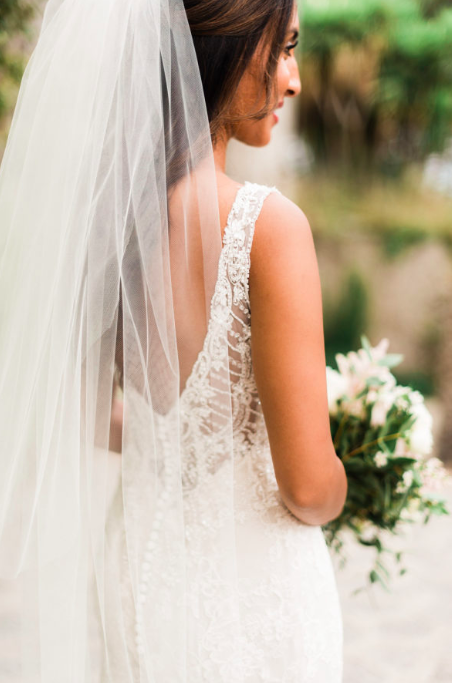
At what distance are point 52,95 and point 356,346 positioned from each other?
5.85 meters

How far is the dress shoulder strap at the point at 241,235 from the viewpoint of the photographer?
104 cm

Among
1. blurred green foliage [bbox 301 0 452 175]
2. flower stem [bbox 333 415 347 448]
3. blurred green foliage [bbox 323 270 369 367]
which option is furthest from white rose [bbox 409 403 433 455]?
blurred green foliage [bbox 301 0 452 175]

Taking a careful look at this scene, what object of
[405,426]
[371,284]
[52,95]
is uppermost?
[52,95]

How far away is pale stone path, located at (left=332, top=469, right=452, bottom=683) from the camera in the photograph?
9.54 feet

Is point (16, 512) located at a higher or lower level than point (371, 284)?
higher

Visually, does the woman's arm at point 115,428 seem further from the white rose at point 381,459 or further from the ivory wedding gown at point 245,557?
the white rose at point 381,459

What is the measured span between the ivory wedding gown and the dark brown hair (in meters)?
0.18

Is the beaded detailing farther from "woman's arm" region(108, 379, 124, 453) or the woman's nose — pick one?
the woman's nose

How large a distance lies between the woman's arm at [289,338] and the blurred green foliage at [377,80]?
21.0 feet

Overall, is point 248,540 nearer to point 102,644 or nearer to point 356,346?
point 102,644

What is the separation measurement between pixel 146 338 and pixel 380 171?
730cm

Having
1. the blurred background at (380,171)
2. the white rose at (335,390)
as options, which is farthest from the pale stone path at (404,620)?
the white rose at (335,390)

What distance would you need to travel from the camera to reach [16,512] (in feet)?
3.43

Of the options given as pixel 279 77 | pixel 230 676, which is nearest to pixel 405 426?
pixel 230 676
